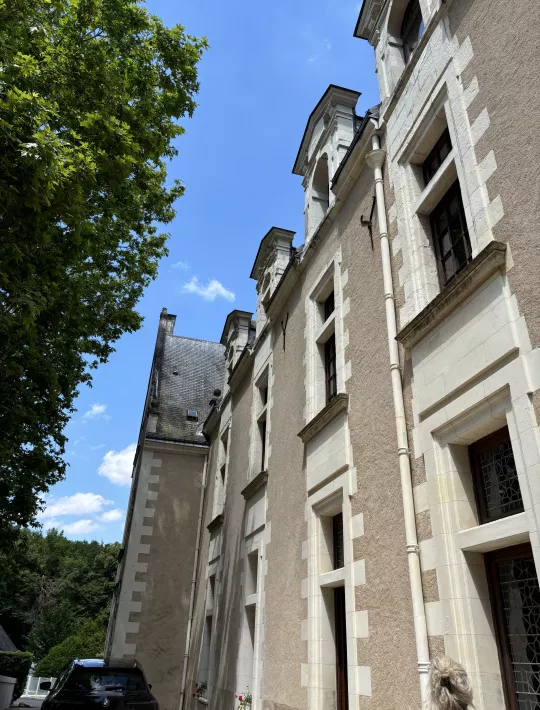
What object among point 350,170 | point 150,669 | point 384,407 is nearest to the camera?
point 384,407

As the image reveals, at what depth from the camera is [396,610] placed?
13.8ft

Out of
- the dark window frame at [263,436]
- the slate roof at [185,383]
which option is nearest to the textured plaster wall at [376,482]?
the dark window frame at [263,436]

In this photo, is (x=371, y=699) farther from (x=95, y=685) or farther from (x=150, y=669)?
(x=150, y=669)

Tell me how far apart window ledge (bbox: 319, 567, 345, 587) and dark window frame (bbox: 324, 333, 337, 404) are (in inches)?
84.5

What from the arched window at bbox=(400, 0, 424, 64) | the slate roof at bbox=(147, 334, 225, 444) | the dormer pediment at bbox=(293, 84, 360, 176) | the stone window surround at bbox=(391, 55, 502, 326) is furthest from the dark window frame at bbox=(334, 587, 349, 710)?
the slate roof at bbox=(147, 334, 225, 444)

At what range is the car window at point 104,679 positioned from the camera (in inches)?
234

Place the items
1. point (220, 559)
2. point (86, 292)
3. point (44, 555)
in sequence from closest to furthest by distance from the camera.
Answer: point (86, 292)
point (220, 559)
point (44, 555)

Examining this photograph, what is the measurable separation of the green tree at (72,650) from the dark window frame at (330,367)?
1115 inches

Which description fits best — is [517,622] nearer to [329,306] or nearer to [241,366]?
[329,306]

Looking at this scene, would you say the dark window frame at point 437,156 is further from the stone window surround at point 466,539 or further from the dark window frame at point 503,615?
the dark window frame at point 503,615

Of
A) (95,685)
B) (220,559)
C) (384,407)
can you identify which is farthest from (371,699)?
(220,559)

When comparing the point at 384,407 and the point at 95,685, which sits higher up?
the point at 384,407

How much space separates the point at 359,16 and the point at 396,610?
286 inches

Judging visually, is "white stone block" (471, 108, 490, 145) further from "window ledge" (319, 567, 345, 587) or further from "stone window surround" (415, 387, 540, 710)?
"window ledge" (319, 567, 345, 587)
